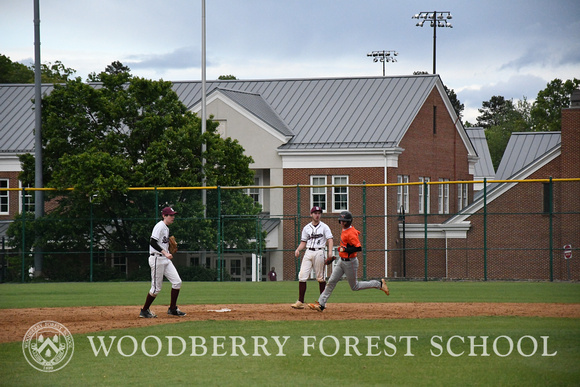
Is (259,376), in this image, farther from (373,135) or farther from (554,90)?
(554,90)

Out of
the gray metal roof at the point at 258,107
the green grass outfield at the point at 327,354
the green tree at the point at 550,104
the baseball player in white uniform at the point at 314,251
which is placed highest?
the green tree at the point at 550,104

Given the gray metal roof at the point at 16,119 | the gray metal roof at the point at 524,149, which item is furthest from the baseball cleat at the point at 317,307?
the gray metal roof at the point at 524,149

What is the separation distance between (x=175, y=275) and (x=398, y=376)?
6.13 m

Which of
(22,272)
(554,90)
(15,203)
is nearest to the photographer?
(22,272)

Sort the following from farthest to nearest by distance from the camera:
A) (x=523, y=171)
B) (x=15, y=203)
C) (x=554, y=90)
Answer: (x=554, y=90) → (x=523, y=171) → (x=15, y=203)

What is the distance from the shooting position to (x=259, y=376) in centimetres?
947

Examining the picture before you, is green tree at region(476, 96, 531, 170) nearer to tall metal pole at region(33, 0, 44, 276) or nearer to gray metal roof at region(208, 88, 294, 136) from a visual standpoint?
gray metal roof at region(208, 88, 294, 136)

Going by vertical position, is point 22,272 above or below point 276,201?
below

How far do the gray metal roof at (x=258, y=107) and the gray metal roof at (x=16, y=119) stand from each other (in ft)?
35.4

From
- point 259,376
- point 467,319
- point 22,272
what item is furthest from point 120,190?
point 259,376

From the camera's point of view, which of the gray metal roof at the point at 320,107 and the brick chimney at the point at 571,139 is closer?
the brick chimney at the point at 571,139

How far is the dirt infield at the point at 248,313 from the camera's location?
46.6 ft

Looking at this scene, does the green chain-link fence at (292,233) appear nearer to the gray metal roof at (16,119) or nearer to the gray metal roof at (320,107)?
the gray metal roof at (320,107)

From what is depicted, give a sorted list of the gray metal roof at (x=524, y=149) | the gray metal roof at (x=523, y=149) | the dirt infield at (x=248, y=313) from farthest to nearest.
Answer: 1. the gray metal roof at (x=524, y=149)
2. the gray metal roof at (x=523, y=149)
3. the dirt infield at (x=248, y=313)
